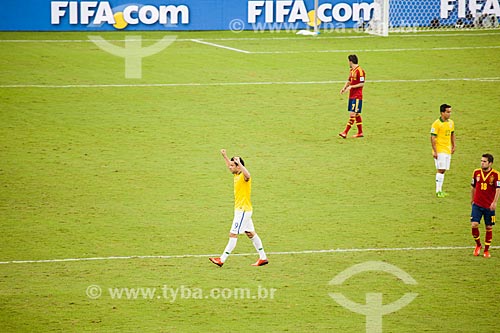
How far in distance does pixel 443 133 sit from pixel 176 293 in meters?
8.33

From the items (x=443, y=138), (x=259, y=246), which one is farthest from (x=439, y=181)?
(x=259, y=246)

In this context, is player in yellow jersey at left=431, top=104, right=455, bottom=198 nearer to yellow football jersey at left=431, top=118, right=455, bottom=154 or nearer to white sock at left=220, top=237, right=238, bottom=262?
yellow football jersey at left=431, top=118, right=455, bottom=154

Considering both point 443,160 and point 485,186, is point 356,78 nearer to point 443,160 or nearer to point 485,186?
point 443,160

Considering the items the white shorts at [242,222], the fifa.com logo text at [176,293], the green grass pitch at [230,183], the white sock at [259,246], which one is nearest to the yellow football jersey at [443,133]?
the green grass pitch at [230,183]

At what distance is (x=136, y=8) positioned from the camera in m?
44.2

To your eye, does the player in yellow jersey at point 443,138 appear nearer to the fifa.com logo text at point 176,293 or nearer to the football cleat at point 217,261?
the football cleat at point 217,261

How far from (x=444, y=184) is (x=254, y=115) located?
8.81 m

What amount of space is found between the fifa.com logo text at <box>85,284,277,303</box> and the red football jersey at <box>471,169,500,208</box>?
4153mm

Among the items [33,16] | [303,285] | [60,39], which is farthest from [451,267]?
[33,16]

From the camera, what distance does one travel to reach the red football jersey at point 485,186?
55.2ft

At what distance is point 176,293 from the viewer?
15781 millimetres

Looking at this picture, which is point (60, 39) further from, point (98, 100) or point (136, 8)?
point (98, 100)

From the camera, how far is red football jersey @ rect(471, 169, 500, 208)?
55.2 ft

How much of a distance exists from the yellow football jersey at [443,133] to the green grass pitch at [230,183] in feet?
4.34
